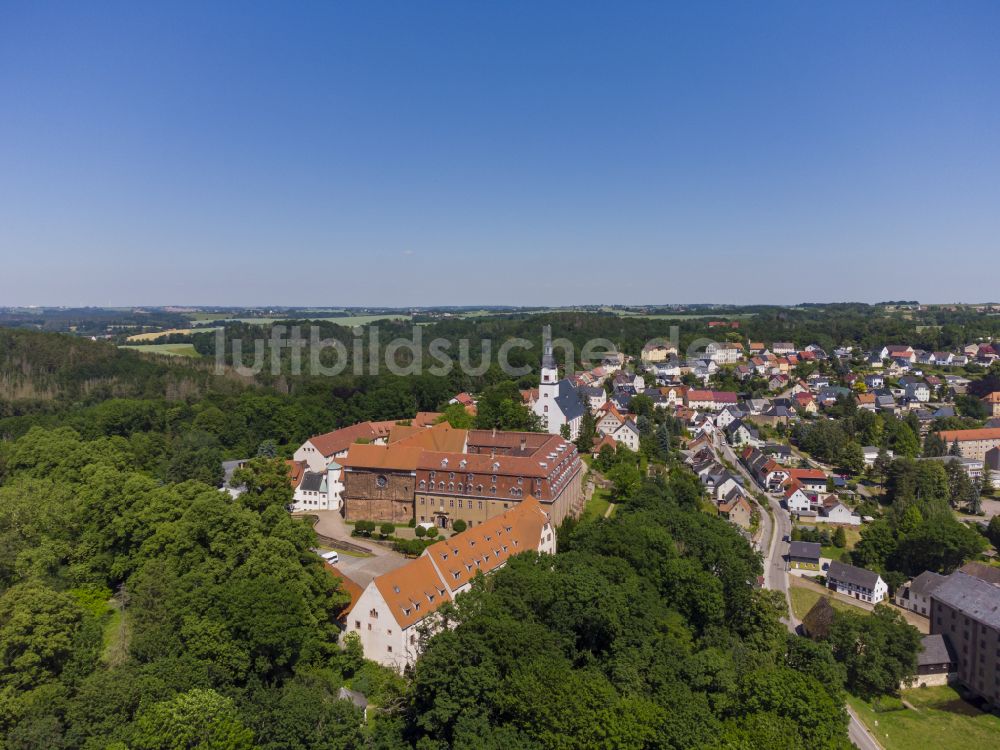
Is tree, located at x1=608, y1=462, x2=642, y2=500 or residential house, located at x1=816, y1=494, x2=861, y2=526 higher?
tree, located at x1=608, y1=462, x2=642, y2=500

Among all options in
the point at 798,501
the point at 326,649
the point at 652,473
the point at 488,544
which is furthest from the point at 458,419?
the point at 326,649

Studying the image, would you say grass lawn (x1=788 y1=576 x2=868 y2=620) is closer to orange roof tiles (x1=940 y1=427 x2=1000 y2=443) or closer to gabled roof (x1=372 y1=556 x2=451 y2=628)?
gabled roof (x1=372 y1=556 x2=451 y2=628)

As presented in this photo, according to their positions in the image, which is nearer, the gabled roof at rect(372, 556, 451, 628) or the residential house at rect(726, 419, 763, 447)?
the gabled roof at rect(372, 556, 451, 628)

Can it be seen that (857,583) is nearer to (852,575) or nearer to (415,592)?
(852,575)

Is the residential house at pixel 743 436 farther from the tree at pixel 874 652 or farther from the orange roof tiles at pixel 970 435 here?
the tree at pixel 874 652

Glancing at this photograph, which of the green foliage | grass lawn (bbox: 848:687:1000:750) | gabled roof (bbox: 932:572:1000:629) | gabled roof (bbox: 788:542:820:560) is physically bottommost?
grass lawn (bbox: 848:687:1000:750)

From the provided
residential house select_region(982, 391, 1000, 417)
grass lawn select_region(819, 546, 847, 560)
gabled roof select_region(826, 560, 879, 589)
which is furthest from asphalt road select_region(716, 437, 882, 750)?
residential house select_region(982, 391, 1000, 417)

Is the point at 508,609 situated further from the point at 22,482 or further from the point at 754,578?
the point at 22,482

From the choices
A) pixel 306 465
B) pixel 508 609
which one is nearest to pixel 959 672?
pixel 508 609
